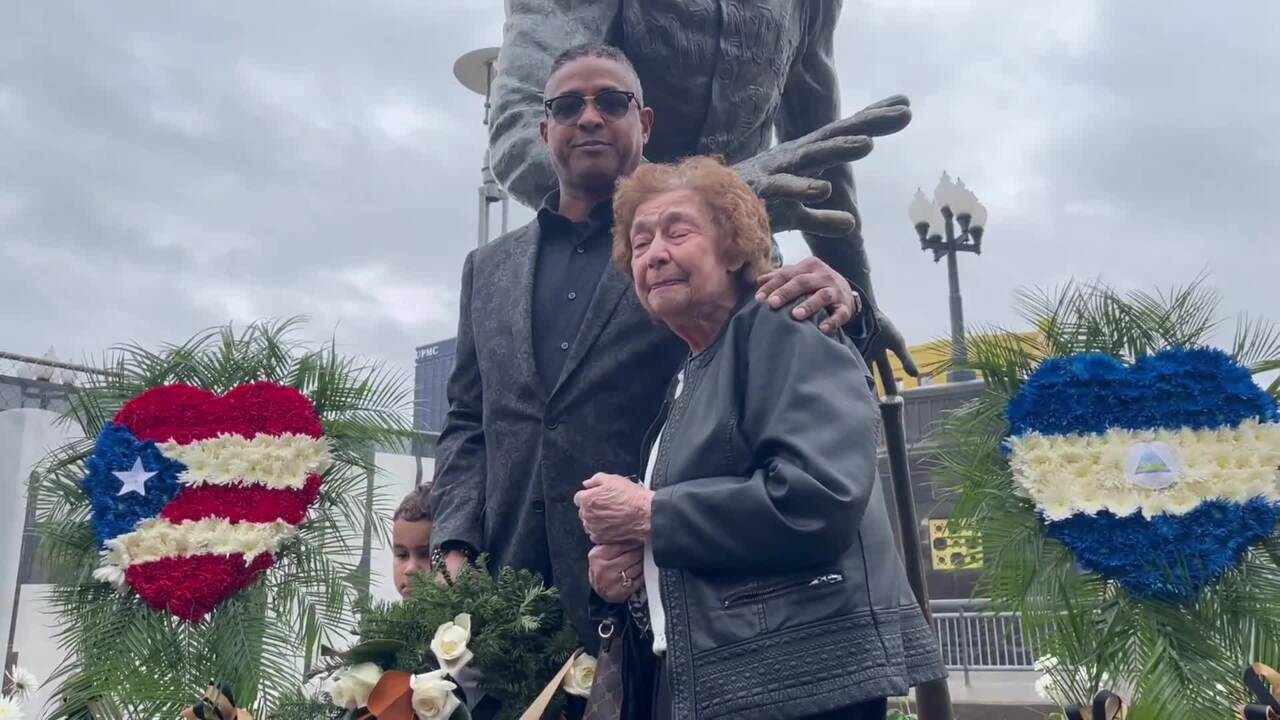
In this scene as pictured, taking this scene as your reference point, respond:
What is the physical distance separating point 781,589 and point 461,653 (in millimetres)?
732

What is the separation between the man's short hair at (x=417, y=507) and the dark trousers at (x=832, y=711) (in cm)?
135

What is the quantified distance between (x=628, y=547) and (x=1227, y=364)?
1.88 metres

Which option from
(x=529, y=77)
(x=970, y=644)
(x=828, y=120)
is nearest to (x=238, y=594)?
(x=529, y=77)

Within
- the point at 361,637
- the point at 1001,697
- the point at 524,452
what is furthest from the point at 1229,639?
the point at 1001,697

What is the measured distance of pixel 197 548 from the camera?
3080mm

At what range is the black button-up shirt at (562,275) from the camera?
250 cm

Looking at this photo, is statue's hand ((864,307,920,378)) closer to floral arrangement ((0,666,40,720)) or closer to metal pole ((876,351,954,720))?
metal pole ((876,351,954,720))

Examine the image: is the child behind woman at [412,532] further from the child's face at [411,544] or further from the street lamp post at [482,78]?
the street lamp post at [482,78]

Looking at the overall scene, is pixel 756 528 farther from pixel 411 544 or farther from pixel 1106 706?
pixel 411 544

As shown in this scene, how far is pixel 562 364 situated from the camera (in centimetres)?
246

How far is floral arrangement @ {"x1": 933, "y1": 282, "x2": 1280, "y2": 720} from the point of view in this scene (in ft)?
8.63

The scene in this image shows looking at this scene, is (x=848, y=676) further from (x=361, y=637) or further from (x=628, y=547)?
(x=361, y=637)

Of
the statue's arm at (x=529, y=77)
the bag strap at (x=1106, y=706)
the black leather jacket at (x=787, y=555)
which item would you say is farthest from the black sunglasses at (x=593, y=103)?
the bag strap at (x=1106, y=706)

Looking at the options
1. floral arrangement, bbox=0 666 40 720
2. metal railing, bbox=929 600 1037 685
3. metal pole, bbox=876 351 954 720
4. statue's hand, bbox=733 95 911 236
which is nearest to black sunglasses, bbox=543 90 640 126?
statue's hand, bbox=733 95 911 236
